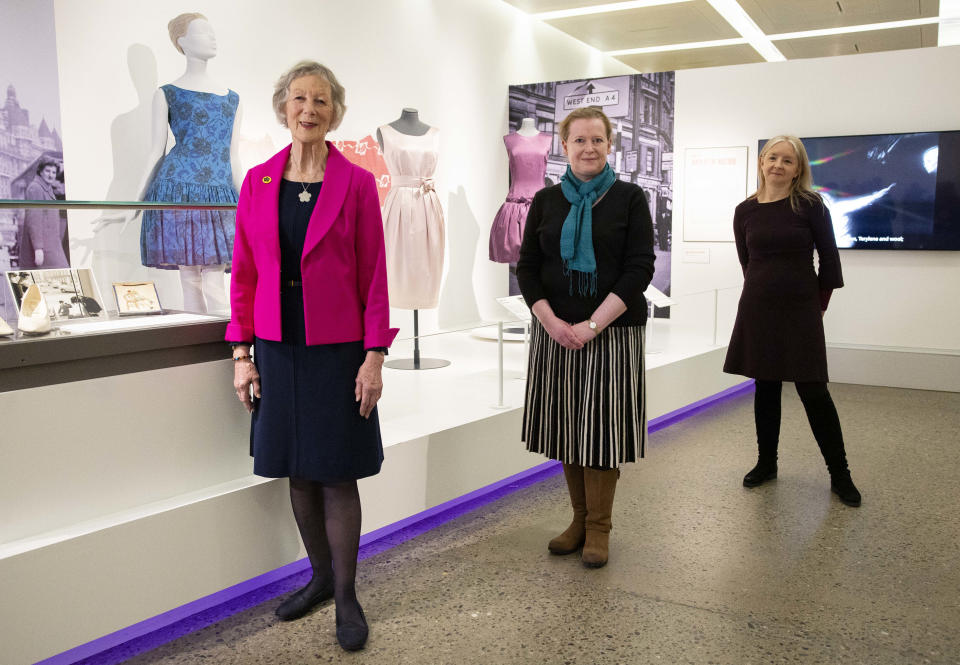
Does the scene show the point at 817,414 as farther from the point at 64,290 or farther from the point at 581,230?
the point at 64,290

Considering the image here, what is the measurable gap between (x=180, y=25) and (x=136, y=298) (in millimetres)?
2597

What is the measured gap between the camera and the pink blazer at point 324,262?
209 cm

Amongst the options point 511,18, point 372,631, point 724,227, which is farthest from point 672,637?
point 511,18

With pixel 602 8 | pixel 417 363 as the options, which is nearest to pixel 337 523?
pixel 417 363

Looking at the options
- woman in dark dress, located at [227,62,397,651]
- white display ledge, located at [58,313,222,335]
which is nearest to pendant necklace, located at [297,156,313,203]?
woman in dark dress, located at [227,62,397,651]

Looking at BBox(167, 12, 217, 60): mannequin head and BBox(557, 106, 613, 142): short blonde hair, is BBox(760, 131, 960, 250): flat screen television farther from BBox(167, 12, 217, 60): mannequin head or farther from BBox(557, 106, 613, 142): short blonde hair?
BBox(167, 12, 217, 60): mannequin head

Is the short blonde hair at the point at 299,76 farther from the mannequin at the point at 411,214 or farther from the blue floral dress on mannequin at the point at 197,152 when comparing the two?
the mannequin at the point at 411,214

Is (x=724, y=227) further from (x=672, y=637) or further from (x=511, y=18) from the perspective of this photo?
(x=672, y=637)

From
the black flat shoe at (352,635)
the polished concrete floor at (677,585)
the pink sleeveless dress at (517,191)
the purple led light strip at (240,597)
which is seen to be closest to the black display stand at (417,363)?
the purple led light strip at (240,597)

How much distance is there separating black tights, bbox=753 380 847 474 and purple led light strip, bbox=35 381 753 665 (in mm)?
1103

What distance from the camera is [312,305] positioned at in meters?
2.09

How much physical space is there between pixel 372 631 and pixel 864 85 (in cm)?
580

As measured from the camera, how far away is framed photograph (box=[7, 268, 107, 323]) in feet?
6.75

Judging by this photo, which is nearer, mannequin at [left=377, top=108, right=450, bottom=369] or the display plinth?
the display plinth
